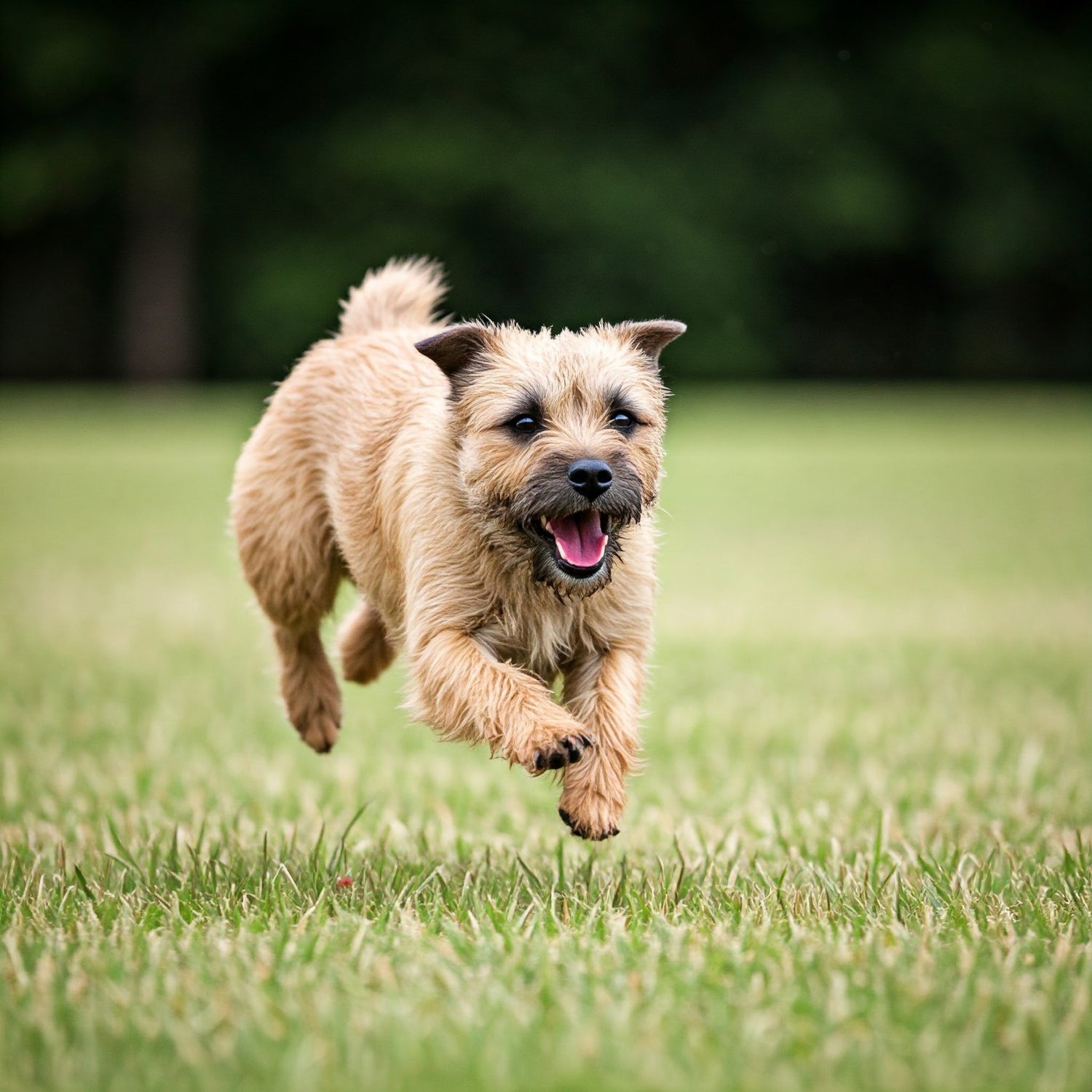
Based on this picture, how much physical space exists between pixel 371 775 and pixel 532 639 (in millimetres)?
1778

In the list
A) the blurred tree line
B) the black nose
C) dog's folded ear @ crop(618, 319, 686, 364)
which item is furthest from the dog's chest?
the blurred tree line

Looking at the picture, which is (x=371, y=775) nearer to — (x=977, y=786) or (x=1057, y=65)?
(x=977, y=786)

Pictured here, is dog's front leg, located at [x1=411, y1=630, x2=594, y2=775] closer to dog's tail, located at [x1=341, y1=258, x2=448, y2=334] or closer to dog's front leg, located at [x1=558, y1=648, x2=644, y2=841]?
dog's front leg, located at [x1=558, y1=648, x2=644, y2=841]

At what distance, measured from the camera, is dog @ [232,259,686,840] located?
3777 millimetres

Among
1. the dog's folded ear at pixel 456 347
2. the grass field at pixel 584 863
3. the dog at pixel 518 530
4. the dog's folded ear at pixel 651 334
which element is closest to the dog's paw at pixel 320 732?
the grass field at pixel 584 863

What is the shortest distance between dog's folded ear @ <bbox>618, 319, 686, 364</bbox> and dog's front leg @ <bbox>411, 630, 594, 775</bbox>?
3.12ft

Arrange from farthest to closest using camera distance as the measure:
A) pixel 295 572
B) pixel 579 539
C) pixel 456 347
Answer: pixel 295 572, pixel 456 347, pixel 579 539

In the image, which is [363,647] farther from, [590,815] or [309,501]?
[590,815]

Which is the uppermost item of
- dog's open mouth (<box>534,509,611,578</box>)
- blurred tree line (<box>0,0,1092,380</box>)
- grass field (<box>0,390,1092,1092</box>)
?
blurred tree line (<box>0,0,1092,380</box>)

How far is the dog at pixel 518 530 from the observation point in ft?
12.4

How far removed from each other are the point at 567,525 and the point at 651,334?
735mm

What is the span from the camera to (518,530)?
3920 millimetres

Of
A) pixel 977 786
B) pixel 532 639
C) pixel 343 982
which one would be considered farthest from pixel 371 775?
pixel 343 982

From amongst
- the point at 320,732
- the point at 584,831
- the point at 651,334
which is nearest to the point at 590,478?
the point at 651,334
